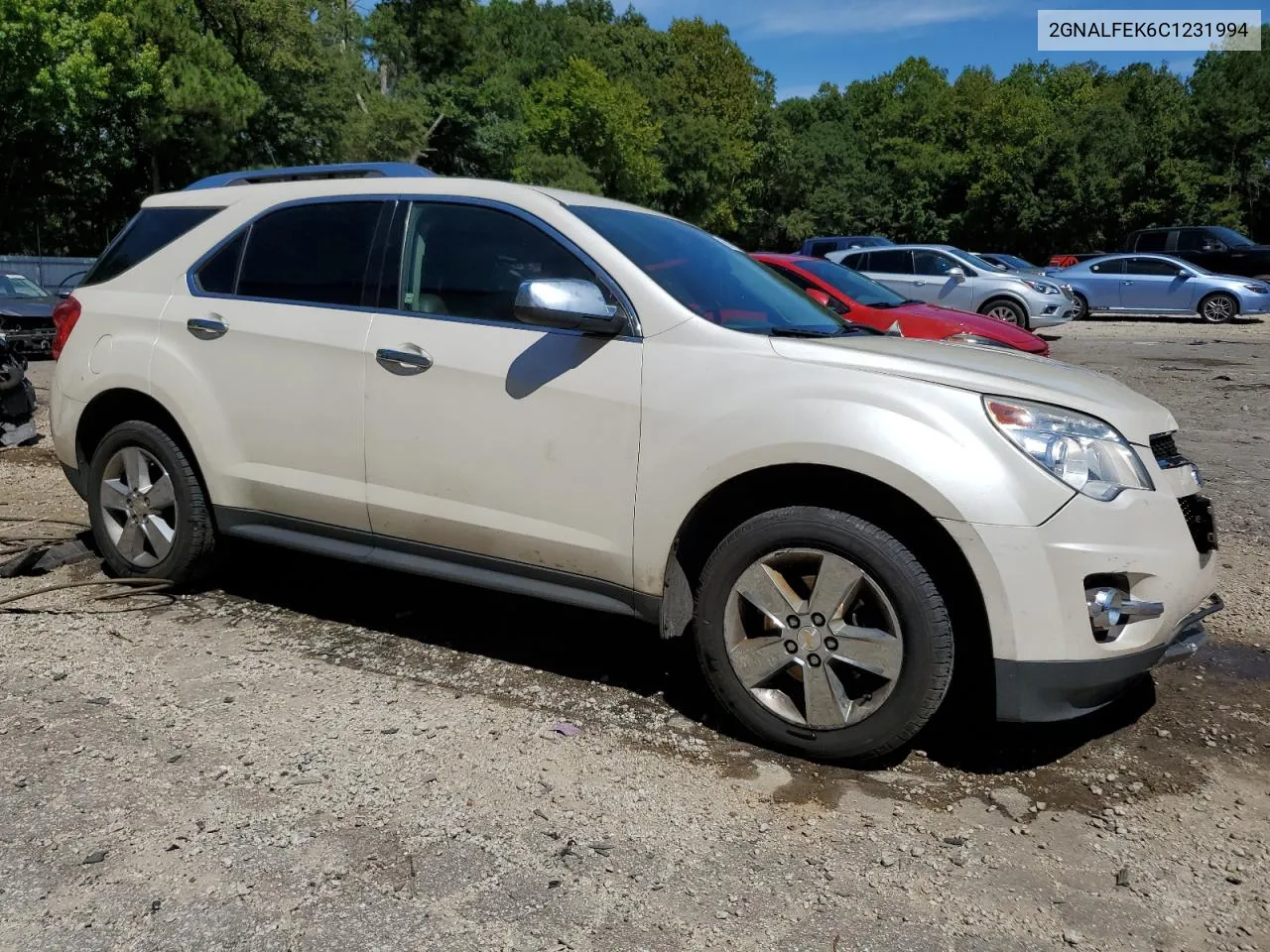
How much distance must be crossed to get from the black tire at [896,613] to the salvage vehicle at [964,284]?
15.6m

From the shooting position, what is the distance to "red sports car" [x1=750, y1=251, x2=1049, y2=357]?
404 inches

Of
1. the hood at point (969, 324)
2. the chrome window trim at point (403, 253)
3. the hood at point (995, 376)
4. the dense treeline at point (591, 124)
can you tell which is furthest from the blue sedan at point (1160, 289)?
the dense treeline at point (591, 124)

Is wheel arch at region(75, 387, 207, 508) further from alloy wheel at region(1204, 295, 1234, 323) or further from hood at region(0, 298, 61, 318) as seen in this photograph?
alloy wheel at region(1204, 295, 1234, 323)

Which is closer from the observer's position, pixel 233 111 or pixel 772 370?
pixel 772 370

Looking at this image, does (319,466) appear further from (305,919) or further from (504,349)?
(305,919)

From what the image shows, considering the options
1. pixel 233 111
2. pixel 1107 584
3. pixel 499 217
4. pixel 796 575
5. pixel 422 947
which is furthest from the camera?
pixel 233 111

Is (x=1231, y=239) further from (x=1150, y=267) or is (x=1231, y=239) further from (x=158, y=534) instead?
(x=158, y=534)

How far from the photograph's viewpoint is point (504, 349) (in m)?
3.81

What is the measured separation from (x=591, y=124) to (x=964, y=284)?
1625 inches

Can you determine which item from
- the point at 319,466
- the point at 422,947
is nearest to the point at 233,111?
the point at 319,466

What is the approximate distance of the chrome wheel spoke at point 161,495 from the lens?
4730mm

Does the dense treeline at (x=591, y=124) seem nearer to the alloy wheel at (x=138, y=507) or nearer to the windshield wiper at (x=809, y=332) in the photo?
the alloy wheel at (x=138, y=507)

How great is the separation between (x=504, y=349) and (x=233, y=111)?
114 feet

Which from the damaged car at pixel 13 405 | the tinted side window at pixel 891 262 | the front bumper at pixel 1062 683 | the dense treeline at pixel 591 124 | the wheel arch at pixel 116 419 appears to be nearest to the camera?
the front bumper at pixel 1062 683
